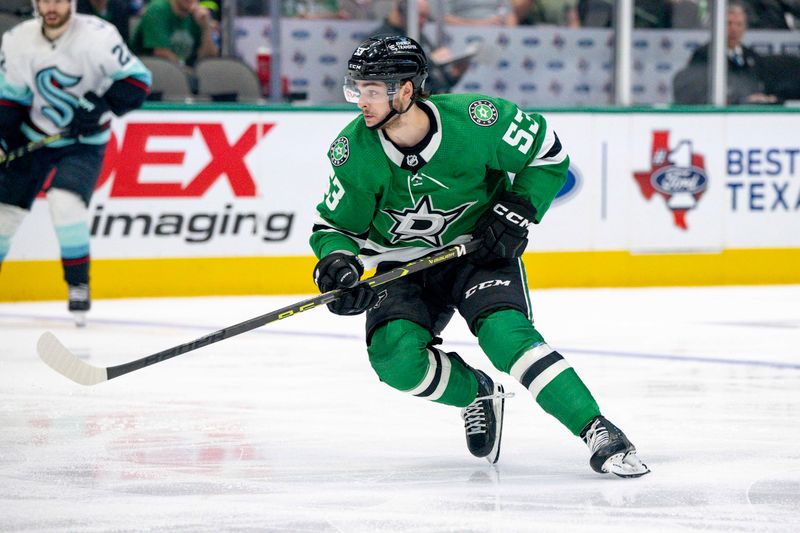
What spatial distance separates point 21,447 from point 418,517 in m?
1.17

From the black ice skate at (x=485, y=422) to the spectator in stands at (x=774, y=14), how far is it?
5506mm

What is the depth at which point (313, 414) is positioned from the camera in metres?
3.93

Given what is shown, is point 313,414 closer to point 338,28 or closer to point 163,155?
point 163,155

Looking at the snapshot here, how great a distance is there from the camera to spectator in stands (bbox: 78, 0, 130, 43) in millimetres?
7098

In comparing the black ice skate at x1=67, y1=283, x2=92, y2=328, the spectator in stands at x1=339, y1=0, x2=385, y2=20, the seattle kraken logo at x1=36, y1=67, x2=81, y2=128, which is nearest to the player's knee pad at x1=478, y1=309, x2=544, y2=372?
the black ice skate at x1=67, y1=283, x2=92, y2=328

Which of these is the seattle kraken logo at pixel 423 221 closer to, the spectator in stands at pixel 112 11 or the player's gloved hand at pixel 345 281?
the player's gloved hand at pixel 345 281

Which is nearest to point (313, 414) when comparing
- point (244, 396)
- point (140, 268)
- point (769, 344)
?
point (244, 396)

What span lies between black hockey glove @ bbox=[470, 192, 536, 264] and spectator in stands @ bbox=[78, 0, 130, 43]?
4353mm

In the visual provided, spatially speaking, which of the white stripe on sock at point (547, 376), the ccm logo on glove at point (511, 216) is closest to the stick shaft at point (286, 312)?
the ccm logo on glove at point (511, 216)

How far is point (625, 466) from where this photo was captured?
299 cm

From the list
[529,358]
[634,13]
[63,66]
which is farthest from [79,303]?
[634,13]

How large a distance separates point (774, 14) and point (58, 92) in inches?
167

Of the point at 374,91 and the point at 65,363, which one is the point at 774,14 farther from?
the point at 65,363

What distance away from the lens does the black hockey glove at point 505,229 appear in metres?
3.16
